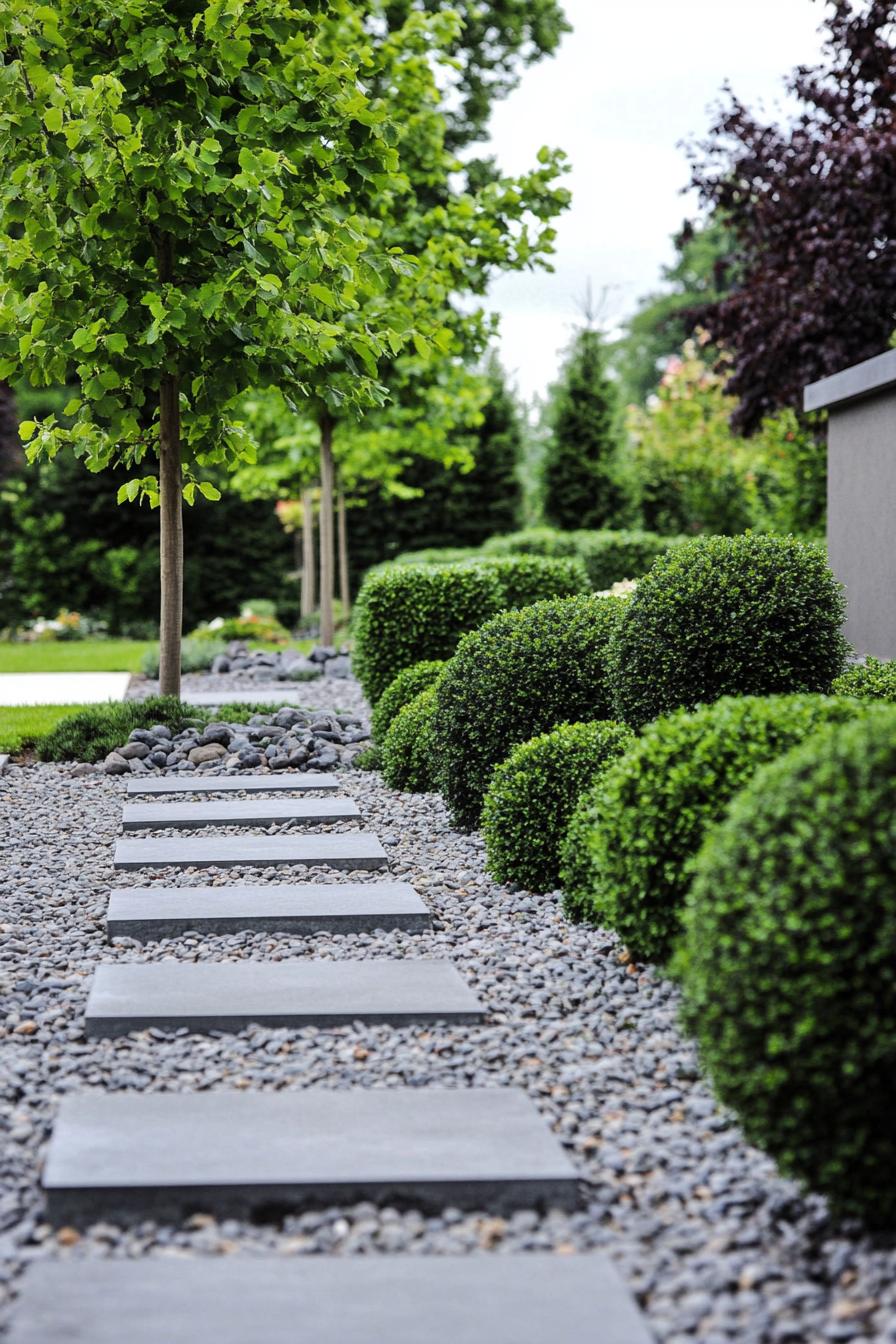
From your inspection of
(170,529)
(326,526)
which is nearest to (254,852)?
(170,529)

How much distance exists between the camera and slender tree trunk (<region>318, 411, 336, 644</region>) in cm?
1159

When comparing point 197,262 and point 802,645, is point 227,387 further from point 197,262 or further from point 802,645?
point 802,645

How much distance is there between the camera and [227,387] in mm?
6461

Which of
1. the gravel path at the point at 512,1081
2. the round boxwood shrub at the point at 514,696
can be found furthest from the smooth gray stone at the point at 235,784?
the gravel path at the point at 512,1081

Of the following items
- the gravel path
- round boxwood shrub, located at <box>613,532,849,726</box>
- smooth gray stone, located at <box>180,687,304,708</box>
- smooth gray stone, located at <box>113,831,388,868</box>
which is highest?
round boxwood shrub, located at <box>613,532,849,726</box>

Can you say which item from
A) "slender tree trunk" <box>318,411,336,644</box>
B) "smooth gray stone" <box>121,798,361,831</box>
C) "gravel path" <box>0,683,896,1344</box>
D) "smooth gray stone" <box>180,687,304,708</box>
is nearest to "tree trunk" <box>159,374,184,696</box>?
"smooth gray stone" <box>180,687,304,708</box>

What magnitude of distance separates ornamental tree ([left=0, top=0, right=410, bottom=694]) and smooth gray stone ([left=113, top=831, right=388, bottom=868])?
104 inches

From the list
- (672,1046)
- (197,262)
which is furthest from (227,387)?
(672,1046)

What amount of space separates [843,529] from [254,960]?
528cm

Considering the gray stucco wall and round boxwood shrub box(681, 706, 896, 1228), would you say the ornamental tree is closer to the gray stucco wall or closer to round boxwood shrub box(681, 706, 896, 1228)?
the gray stucco wall

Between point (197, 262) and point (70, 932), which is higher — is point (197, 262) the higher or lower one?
the higher one

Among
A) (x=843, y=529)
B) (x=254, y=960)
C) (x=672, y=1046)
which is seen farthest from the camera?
(x=843, y=529)

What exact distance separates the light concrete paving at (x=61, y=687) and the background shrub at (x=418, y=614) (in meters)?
2.30

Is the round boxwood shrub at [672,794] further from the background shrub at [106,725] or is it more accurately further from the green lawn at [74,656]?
the green lawn at [74,656]
